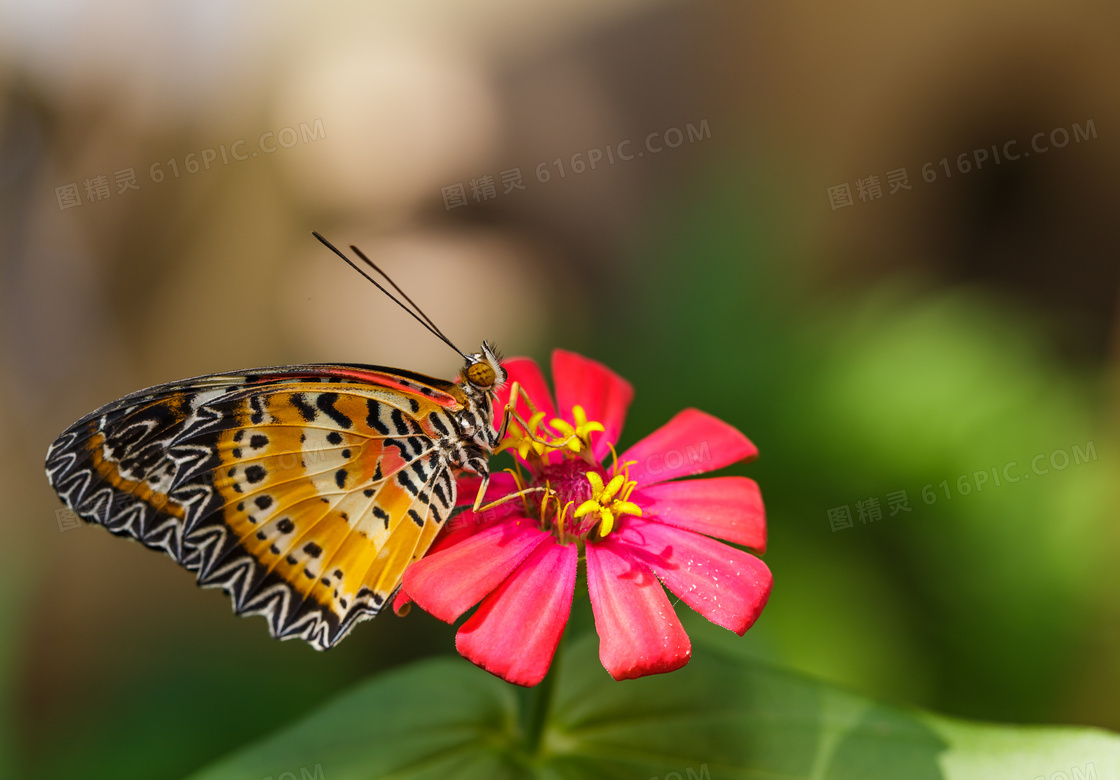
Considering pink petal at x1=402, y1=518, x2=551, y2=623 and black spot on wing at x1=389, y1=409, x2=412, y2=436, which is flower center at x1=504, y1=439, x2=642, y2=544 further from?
black spot on wing at x1=389, y1=409, x2=412, y2=436

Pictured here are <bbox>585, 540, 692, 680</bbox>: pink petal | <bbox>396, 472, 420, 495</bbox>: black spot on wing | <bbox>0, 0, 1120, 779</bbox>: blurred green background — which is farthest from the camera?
<bbox>0, 0, 1120, 779</bbox>: blurred green background

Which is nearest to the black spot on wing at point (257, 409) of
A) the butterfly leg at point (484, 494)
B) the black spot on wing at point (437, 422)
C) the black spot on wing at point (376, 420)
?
the black spot on wing at point (376, 420)

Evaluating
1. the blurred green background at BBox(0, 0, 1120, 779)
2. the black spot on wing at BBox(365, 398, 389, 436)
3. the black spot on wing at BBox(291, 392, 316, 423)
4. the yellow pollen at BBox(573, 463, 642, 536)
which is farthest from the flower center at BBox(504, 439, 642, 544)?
the blurred green background at BBox(0, 0, 1120, 779)

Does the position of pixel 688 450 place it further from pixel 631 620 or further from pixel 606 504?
pixel 631 620

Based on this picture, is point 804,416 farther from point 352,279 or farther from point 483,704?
point 352,279

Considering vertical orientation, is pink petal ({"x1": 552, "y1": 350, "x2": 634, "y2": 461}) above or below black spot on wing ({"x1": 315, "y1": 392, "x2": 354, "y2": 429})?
below

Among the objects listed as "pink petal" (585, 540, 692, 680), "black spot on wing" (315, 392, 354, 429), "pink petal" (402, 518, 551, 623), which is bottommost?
"pink petal" (585, 540, 692, 680)

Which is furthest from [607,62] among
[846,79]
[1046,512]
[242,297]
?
[1046,512]

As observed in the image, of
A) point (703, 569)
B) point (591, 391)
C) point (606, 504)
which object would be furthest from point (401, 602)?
point (591, 391)
